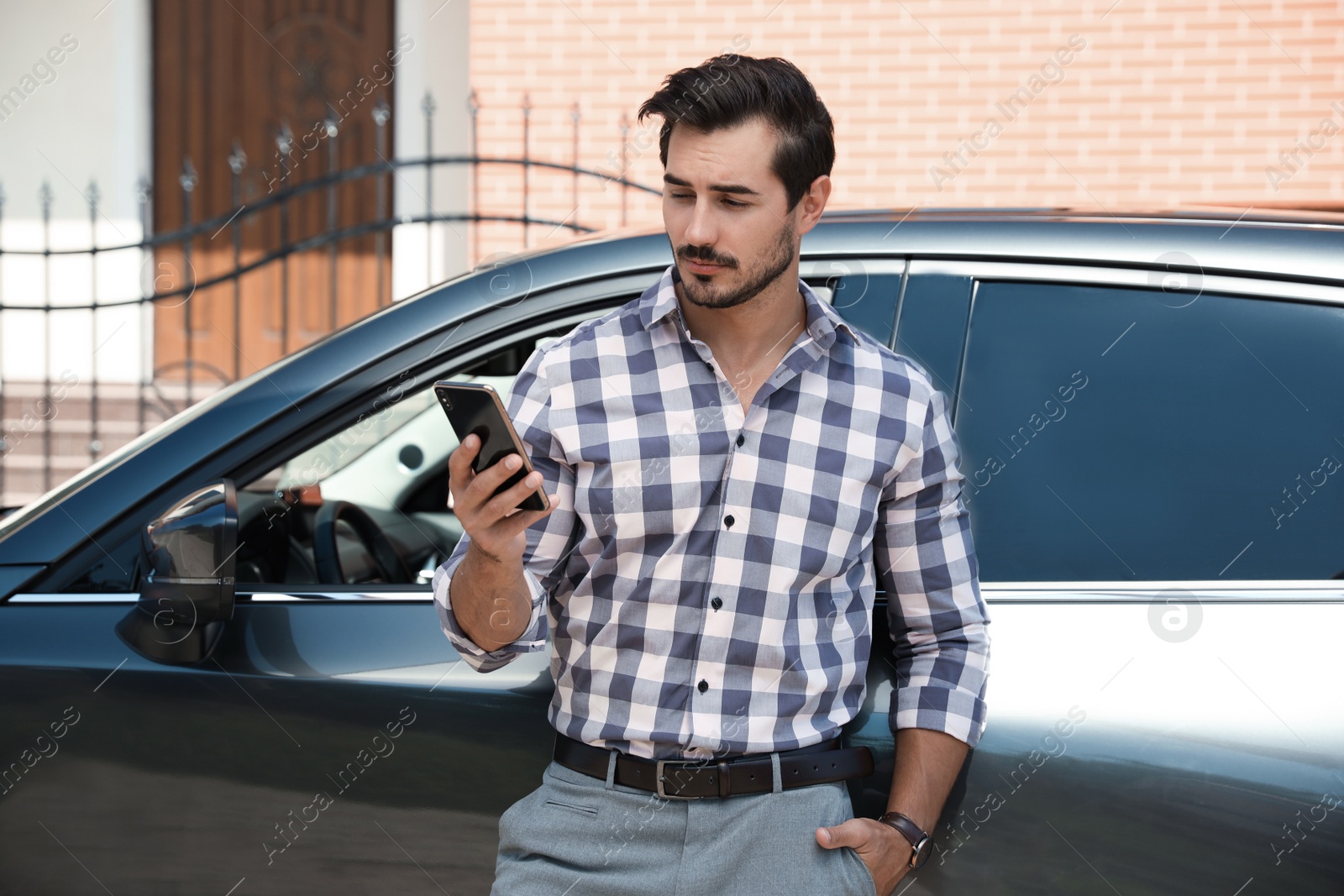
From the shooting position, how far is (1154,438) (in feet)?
5.87

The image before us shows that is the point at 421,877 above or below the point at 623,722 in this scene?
below

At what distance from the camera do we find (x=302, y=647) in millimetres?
1884

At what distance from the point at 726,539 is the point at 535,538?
0.84ft

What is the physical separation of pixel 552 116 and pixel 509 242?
835 millimetres

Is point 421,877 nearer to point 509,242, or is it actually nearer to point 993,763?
point 993,763

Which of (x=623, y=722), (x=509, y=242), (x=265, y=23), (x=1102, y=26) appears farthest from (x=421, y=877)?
(x=265, y=23)

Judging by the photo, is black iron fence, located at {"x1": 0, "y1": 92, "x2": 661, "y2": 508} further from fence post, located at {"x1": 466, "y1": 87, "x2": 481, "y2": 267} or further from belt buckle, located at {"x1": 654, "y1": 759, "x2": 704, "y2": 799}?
belt buckle, located at {"x1": 654, "y1": 759, "x2": 704, "y2": 799}

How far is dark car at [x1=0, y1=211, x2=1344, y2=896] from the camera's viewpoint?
1.63 metres

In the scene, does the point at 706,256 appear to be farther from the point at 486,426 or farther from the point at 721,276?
the point at 486,426

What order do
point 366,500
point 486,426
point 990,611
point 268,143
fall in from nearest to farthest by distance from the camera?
point 486,426 < point 990,611 < point 366,500 < point 268,143

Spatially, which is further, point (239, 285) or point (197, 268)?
point (197, 268)

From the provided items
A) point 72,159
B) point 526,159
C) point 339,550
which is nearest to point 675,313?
point 339,550

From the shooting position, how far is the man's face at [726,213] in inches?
62.0

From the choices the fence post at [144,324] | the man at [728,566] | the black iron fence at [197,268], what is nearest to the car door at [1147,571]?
the man at [728,566]
